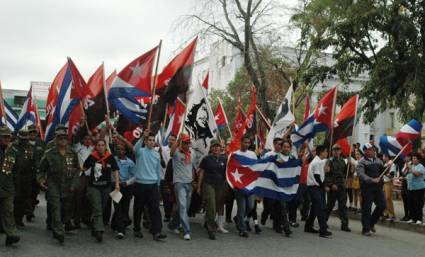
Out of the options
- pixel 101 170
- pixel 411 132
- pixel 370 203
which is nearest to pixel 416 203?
pixel 411 132

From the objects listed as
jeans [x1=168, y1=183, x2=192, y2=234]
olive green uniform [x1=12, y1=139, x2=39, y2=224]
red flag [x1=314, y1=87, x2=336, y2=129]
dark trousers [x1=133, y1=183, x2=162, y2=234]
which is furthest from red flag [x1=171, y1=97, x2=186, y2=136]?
red flag [x1=314, y1=87, x2=336, y2=129]

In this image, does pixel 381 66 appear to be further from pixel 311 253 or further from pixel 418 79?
pixel 311 253

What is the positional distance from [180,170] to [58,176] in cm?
223

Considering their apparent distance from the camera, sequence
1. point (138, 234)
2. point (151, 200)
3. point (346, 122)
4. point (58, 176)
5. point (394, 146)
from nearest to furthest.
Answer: point (58, 176) → point (151, 200) → point (138, 234) → point (346, 122) → point (394, 146)

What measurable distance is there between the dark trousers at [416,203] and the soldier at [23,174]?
8284 mm

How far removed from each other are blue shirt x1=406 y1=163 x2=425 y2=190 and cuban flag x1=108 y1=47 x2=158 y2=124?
21.3 feet

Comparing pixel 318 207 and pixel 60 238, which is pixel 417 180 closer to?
pixel 318 207

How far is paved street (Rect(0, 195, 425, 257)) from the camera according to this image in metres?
8.07

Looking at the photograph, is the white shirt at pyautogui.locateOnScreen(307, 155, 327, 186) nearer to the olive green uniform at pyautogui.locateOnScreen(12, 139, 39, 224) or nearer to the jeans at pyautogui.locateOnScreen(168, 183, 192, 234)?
the jeans at pyautogui.locateOnScreen(168, 183, 192, 234)

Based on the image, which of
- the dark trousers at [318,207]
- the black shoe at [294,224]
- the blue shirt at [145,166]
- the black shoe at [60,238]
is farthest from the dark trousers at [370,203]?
the black shoe at [60,238]

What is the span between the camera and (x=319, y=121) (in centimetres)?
1168

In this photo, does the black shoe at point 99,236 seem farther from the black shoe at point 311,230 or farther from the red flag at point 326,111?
the red flag at point 326,111

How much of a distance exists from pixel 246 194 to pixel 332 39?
8.91 m

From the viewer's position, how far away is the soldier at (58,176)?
27.7 feet
